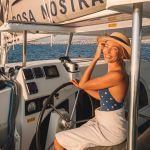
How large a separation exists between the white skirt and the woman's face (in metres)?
0.48

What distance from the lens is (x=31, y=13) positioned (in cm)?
422

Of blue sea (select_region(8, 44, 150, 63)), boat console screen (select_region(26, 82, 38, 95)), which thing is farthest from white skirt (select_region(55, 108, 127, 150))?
blue sea (select_region(8, 44, 150, 63))

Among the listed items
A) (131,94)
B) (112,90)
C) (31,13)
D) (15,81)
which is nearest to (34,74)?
(15,81)

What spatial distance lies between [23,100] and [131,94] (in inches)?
86.7

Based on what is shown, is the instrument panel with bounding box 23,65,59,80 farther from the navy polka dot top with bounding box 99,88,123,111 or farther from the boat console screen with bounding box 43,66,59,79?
the navy polka dot top with bounding box 99,88,123,111

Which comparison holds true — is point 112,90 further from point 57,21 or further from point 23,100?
point 23,100

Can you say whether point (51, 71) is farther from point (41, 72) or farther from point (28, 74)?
point (28, 74)

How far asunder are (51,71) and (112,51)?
1624 mm

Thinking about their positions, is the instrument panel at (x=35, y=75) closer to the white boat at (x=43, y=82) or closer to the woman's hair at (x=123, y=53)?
the white boat at (x=43, y=82)

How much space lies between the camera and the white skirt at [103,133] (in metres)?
3.24

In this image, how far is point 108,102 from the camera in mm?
3225

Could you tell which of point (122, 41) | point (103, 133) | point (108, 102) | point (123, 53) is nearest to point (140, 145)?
point (103, 133)

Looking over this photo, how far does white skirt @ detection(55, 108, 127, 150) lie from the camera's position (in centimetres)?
324

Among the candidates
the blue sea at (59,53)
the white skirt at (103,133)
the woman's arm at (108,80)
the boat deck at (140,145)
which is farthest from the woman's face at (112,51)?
the blue sea at (59,53)
